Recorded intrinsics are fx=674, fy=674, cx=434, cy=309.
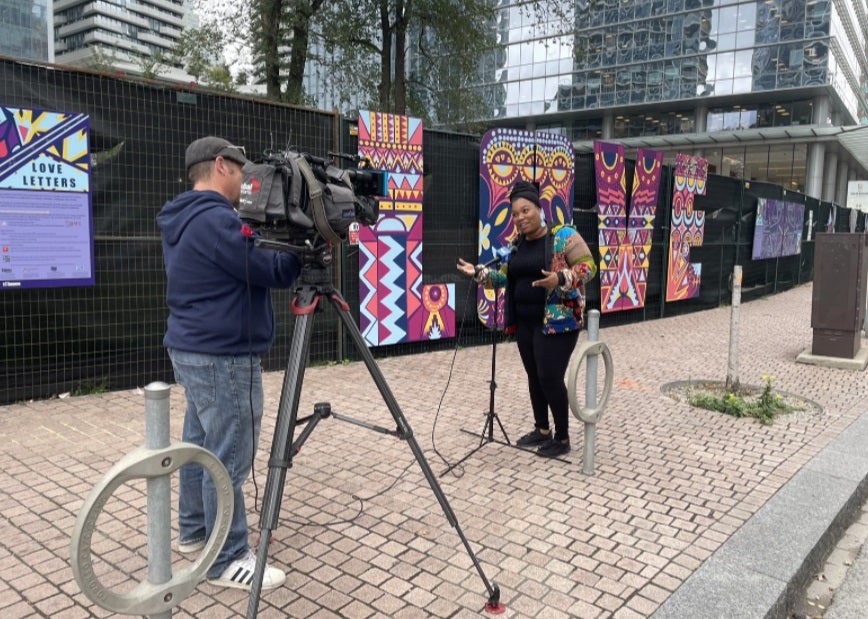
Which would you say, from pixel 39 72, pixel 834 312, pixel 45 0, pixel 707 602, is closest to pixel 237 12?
pixel 39 72

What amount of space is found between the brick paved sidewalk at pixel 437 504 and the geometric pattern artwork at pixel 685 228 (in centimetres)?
524

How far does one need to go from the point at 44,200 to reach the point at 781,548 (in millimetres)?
5645

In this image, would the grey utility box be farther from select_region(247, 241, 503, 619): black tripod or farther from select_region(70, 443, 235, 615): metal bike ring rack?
select_region(70, 443, 235, 615): metal bike ring rack

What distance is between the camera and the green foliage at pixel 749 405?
5926mm

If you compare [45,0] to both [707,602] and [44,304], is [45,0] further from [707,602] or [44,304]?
[707,602]

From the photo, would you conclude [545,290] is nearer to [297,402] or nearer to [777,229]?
[297,402]

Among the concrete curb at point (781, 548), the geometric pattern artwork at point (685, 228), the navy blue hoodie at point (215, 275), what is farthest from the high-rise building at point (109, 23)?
the concrete curb at point (781, 548)

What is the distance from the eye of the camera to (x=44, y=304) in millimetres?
5492

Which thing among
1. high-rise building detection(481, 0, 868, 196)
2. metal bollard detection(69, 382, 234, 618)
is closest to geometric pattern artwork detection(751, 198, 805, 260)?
metal bollard detection(69, 382, 234, 618)

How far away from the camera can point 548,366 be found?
455 centimetres

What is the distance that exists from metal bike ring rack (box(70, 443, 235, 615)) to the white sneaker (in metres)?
1.10

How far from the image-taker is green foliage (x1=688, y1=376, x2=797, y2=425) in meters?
5.93

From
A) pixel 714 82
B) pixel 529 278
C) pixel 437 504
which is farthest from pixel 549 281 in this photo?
pixel 714 82

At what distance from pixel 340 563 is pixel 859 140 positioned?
2934 centimetres
